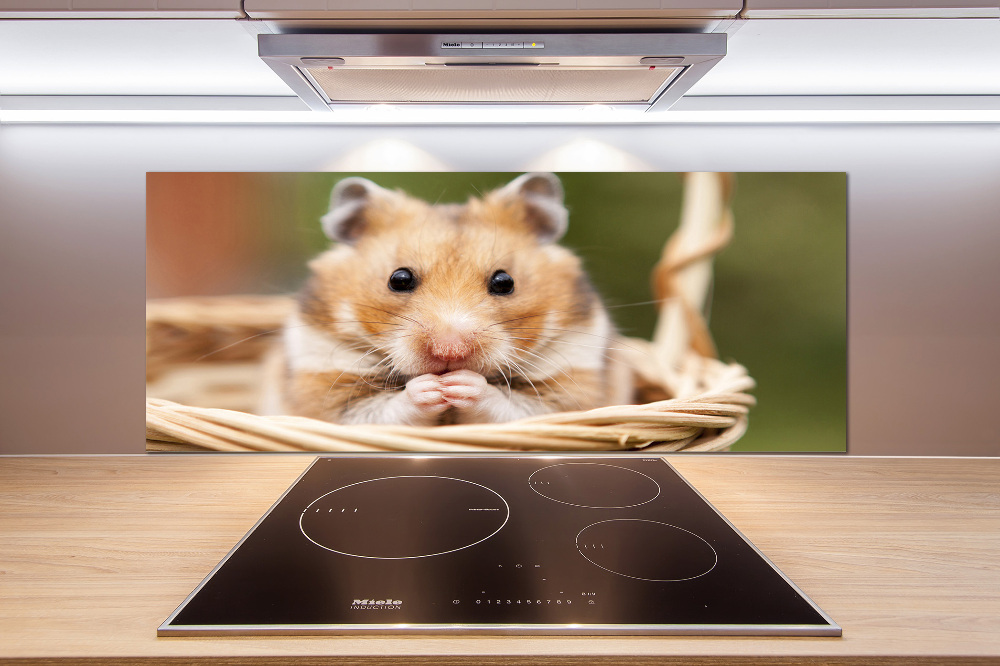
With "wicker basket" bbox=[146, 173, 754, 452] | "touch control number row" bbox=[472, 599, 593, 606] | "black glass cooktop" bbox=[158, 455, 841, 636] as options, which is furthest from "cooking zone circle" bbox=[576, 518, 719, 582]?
"wicker basket" bbox=[146, 173, 754, 452]

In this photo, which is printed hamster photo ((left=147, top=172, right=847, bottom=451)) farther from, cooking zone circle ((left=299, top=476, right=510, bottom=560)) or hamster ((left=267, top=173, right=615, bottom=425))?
cooking zone circle ((left=299, top=476, right=510, bottom=560))

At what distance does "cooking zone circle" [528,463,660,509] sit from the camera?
1011 millimetres

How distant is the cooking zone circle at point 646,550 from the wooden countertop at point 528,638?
11 centimetres

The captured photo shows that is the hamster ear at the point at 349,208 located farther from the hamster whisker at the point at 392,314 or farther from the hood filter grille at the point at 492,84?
the hood filter grille at the point at 492,84

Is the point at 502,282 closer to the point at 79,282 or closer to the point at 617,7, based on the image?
the point at 617,7

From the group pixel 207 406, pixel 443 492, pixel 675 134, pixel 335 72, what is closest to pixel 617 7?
pixel 335 72

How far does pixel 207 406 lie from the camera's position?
1.34m

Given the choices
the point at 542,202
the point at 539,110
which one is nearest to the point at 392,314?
the point at 542,202

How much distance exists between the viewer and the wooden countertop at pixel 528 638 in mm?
604

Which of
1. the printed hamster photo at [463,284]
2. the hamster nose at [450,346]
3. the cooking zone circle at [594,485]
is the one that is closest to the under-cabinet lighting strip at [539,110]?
the printed hamster photo at [463,284]

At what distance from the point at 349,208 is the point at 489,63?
Answer: 582 mm

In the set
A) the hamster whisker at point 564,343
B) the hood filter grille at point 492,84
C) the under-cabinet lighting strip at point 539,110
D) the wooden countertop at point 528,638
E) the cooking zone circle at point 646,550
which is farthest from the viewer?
the hamster whisker at point 564,343

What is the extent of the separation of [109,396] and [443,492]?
2.98 ft

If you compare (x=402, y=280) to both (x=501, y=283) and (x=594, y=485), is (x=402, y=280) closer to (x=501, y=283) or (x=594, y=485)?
(x=501, y=283)
